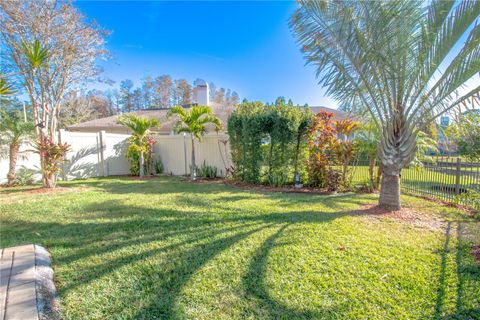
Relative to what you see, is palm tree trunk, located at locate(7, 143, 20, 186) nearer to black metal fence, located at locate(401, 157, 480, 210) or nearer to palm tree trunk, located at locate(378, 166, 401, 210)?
palm tree trunk, located at locate(378, 166, 401, 210)

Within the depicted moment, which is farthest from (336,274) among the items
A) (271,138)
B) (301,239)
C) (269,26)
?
(269,26)

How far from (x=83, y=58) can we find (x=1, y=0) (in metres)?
2.41

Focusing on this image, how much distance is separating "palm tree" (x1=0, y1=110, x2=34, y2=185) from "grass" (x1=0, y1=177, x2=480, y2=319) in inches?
157

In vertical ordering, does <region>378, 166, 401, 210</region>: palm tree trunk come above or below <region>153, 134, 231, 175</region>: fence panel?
below

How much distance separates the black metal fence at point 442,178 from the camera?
5623mm

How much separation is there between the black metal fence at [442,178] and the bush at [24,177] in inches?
482

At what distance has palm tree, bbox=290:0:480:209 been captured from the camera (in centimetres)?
407

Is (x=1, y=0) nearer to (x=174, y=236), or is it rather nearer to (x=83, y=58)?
(x=83, y=58)

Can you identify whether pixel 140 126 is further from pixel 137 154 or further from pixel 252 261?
pixel 252 261

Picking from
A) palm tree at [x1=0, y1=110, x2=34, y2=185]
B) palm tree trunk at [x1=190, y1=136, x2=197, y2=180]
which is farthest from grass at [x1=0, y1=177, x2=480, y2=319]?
palm tree trunk at [x1=190, y1=136, x2=197, y2=180]

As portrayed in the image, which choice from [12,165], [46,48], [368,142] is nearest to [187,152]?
[46,48]

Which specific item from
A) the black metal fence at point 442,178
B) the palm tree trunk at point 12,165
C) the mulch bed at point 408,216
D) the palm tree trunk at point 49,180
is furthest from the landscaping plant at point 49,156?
the black metal fence at point 442,178

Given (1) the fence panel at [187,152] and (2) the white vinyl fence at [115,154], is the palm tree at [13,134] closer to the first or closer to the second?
(2) the white vinyl fence at [115,154]

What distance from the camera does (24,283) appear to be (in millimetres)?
2430
